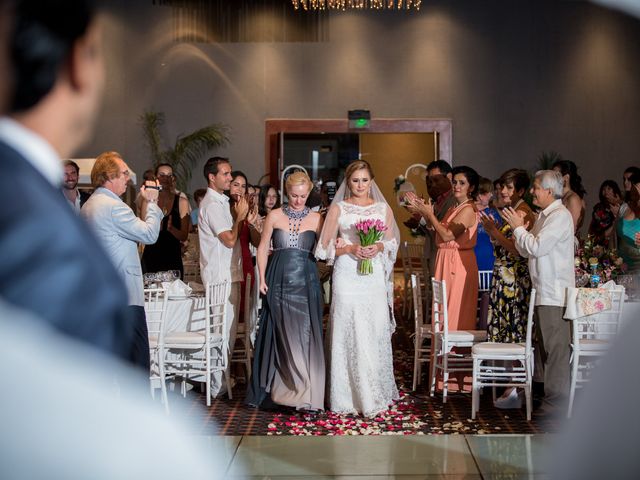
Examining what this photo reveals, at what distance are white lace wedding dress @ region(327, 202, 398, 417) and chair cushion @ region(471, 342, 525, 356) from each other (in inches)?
25.4

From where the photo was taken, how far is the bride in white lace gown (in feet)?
20.3

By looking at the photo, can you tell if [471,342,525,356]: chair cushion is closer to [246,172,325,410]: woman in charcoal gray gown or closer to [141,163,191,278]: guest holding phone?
[246,172,325,410]: woman in charcoal gray gown

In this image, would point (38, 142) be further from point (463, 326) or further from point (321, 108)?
point (321, 108)

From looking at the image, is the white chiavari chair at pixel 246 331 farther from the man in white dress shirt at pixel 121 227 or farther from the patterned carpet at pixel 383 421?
the man in white dress shirt at pixel 121 227

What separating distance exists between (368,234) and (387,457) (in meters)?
2.51

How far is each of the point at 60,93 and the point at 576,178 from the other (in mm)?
7346

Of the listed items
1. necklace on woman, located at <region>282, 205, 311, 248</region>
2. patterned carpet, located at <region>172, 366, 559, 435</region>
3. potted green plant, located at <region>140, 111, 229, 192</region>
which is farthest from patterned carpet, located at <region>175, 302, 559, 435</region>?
potted green plant, located at <region>140, 111, 229, 192</region>

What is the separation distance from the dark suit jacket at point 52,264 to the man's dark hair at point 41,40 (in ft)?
0.16

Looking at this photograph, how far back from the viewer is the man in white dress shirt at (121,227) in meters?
5.11

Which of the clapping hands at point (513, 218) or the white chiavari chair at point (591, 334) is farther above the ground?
the clapping hands at point (513, 218)

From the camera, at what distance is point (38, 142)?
62 cm

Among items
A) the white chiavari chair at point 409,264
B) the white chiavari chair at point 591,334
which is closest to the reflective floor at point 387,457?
the white chiavari chair at point 591,334

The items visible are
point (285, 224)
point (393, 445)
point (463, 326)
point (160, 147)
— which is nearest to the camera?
point (393, 445)

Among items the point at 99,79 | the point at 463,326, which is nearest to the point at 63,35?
the point at 99,79
